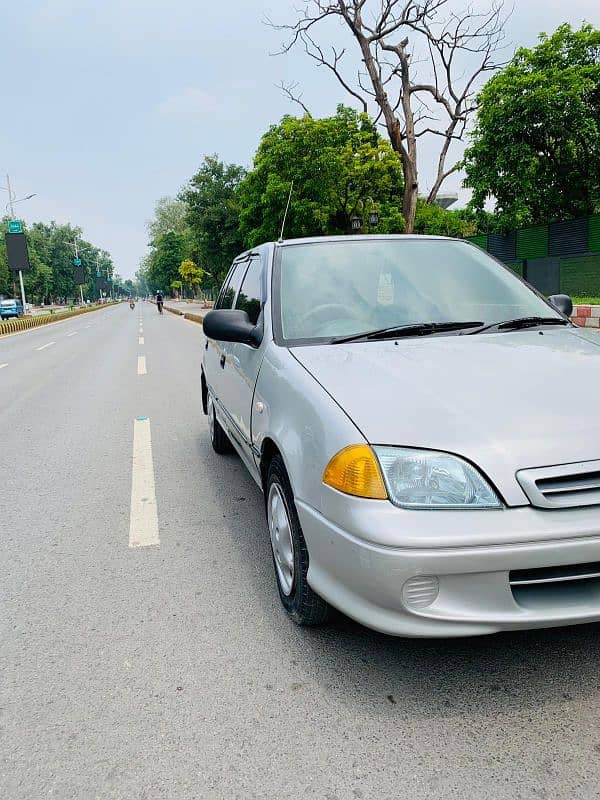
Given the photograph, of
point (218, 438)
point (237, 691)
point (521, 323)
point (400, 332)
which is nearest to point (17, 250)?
point (218, 438)

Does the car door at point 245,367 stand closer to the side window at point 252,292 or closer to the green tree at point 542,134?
the side window at point 252,292

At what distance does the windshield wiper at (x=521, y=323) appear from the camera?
3.11 metres

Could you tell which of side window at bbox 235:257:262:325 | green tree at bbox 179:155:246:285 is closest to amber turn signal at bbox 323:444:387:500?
side window at bbox 235:257:262:325

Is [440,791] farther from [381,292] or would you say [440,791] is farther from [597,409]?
[381,292]

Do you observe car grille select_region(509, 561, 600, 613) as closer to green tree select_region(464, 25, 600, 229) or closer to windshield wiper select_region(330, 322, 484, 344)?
windshield wiper select_region(330, 322, 484, 344)

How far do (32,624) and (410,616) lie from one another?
1.70 meters

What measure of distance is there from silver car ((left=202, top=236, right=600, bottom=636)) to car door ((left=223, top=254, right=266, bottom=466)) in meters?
0.20

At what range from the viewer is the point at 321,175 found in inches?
1082

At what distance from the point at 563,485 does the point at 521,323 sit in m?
1.41

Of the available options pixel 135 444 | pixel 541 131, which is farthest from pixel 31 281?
pixel 135 444

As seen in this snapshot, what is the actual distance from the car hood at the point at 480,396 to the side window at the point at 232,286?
1.84 m

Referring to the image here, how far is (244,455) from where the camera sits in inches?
150

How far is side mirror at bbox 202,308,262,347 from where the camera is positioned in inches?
129

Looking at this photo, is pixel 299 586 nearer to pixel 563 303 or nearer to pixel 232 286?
pixel 563 303
